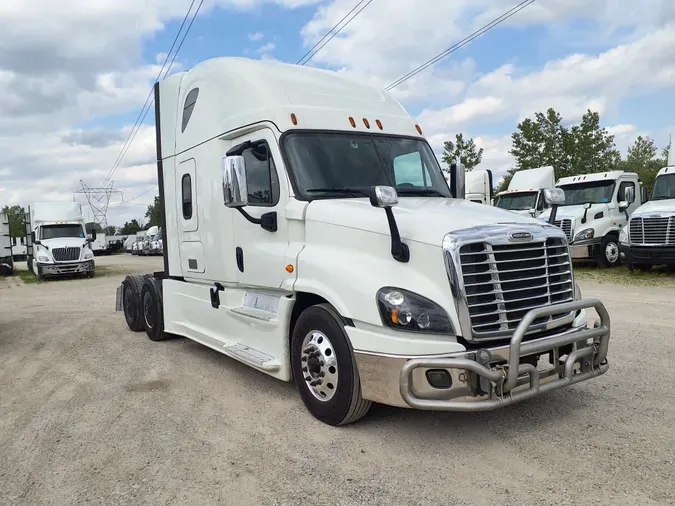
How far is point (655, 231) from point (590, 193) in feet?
11.7

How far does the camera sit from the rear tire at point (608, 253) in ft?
54.0

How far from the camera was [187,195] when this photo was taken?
22.5 ft

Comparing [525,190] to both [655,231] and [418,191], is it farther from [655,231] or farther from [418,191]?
[418,191]

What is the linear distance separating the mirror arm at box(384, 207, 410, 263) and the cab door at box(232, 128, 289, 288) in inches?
49.5

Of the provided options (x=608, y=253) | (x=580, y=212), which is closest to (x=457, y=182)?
(x=580, y=212)

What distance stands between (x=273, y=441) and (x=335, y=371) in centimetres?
71

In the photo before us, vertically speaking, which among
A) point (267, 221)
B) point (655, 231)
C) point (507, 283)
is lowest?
point (655, 231)

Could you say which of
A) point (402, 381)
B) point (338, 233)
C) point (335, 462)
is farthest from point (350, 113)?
point (335, 462)

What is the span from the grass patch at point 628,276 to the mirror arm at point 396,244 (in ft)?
36.4

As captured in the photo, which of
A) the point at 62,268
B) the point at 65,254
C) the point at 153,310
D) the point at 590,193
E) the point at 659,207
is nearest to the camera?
the point at 153,310

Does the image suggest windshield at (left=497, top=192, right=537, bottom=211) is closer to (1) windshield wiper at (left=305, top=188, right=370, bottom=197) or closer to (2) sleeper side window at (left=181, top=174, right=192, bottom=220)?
(2) sleeper side window at (left=181, top=174, right=192, bottom=220)

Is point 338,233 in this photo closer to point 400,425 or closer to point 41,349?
point 400,425

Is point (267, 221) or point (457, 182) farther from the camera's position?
point (457, 182)

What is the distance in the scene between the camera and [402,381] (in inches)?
149
